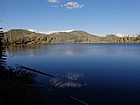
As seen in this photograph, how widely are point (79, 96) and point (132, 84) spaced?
1128cm

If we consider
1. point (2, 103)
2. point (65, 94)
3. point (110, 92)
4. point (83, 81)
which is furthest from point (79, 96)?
point (2, 103)

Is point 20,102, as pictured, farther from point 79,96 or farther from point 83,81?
point 83,81

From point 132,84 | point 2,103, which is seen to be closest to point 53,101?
point 2,103

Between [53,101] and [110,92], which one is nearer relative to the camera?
[53,101]

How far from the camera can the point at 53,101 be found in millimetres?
26969

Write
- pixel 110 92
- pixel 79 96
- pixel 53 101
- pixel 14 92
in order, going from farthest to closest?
pixel 110 92
pixel 79 96
pixel 53 101
pixel 14 92

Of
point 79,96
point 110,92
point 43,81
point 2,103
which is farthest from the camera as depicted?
point 43,81

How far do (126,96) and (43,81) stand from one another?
50.0 feet

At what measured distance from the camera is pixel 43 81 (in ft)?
127

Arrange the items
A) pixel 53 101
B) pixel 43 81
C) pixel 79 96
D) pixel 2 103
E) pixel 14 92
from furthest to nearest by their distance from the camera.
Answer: pixel 43 81, pixel 79 96, pixel 53 101, pixel 14 92, pixel 2 103

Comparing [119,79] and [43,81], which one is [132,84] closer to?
[119,79]

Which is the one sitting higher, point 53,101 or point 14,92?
point 14,92

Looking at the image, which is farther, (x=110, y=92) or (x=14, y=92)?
(x=110, y=92)

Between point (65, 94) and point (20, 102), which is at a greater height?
point (20, 102)
